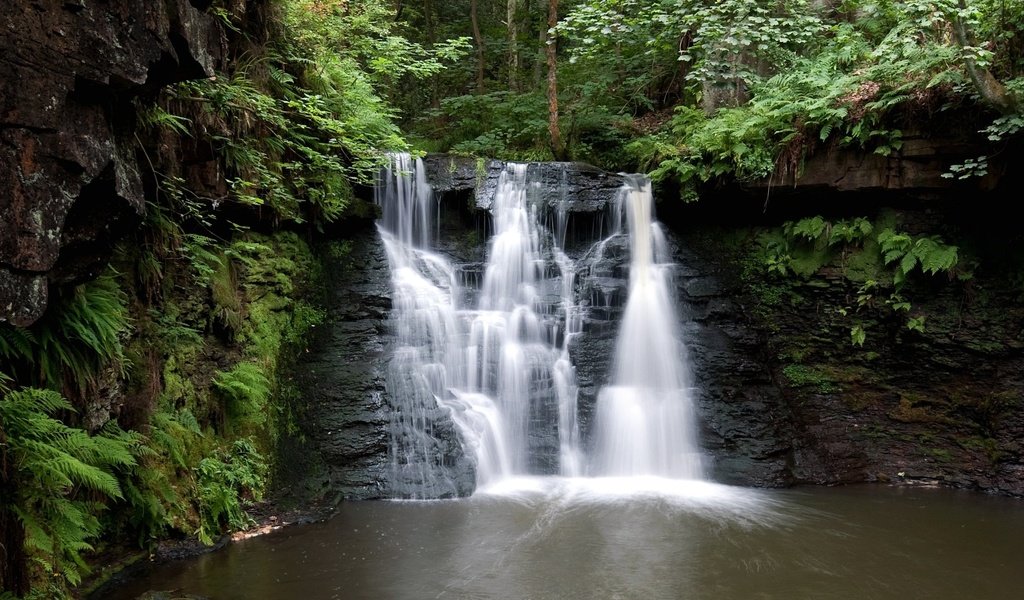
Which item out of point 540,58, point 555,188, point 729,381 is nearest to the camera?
point 729,381

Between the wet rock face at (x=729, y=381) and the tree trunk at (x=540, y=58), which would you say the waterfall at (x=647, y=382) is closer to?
the wet rock face at (x=729, y=381)

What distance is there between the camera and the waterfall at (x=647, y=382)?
9.67 m

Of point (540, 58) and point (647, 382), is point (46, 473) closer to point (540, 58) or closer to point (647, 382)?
point (647, 382)

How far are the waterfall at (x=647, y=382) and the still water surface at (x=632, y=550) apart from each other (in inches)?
31.1

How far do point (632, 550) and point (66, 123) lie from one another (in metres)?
5.98

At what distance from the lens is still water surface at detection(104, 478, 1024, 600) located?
5.97 meters

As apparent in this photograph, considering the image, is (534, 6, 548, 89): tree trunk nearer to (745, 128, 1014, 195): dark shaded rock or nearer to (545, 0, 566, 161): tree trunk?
(545, 0, 566, 161): tree trunk

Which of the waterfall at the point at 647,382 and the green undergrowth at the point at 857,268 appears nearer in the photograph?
the waterfall at the point at 647,382

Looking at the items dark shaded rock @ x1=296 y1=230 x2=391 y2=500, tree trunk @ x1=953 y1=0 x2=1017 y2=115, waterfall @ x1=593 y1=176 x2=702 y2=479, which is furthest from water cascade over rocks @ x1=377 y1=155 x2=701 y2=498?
tree trunk @ x1=953 y1=0 x2=1017 y2=115

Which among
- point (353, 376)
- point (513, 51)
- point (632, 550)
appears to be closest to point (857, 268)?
point (632, 550)

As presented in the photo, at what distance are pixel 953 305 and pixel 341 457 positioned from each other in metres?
8.89

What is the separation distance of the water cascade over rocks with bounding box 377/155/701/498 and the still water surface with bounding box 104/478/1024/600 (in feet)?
2.31

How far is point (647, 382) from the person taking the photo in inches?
411

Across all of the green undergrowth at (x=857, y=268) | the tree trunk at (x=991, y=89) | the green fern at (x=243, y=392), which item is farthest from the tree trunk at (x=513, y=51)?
the green fern at (x=243, y=392)
